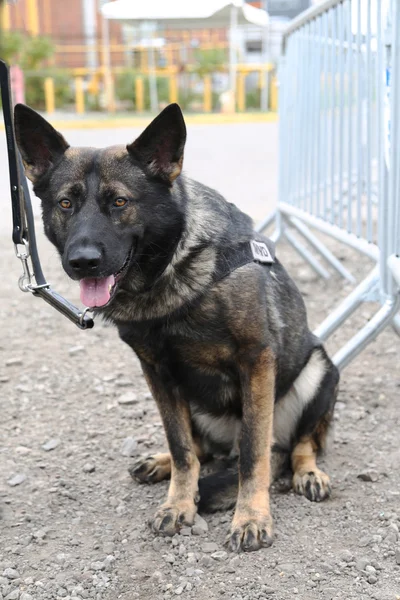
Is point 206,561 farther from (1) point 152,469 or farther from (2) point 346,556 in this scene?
(1) point 152,469

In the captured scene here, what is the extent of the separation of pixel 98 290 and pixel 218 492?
92 cm

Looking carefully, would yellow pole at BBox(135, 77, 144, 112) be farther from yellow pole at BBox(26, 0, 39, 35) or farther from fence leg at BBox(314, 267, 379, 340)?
fence leg at BBox(314, 267, 379, 340)

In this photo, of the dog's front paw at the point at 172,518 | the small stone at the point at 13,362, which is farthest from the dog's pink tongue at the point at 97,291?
the small stone at the point at 13,362

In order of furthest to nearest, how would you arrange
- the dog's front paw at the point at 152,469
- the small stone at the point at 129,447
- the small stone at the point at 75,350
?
the small stone at the point at 75,350 < the small stone at the point at 129,447 < the dog's front paw at the point at 152,469

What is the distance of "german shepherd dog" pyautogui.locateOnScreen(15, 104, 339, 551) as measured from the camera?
2385 mm

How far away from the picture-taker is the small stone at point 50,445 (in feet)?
10.7

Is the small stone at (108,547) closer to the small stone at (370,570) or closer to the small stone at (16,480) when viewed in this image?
the small stone at (16,480)

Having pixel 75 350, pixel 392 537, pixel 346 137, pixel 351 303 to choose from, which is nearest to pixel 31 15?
pixel 75 350

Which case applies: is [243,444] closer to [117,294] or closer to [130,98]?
[117,294]

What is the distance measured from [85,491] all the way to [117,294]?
85 cm

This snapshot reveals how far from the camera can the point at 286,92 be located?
17.4 feet

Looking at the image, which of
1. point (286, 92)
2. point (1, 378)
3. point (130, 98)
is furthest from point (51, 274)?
point (130, 98)

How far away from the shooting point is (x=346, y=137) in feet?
13.1

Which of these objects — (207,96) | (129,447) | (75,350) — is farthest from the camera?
(207,96)
